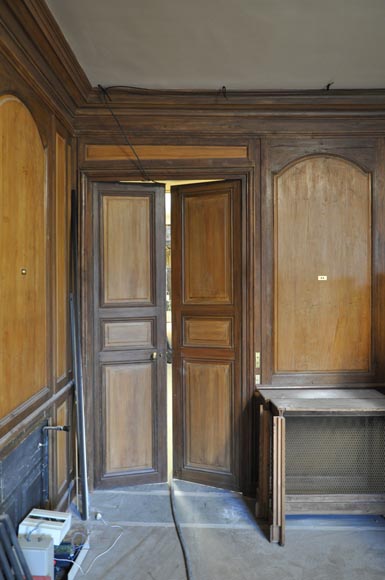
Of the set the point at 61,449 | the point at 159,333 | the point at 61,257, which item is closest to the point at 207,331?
the point at 159,333

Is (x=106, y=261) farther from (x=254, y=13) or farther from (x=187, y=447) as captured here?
(x=254, y=13)

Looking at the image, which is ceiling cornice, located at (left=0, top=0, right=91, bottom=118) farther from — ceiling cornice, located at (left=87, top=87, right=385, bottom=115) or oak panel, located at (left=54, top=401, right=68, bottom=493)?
oak panel, located at (left=54, top=401, right=68, bottom=493)

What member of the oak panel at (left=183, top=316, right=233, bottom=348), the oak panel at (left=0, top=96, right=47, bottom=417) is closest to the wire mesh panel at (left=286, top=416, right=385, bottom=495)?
the oak panel at (left=183, top=316, right=233, bottom=348)

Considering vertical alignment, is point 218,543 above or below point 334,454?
below

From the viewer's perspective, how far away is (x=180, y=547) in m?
2.46

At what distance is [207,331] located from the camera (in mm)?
3240

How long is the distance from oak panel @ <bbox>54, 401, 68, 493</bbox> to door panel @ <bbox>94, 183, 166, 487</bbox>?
1.02ft

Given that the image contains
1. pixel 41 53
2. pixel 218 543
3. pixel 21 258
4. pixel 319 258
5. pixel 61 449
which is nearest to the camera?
pixel 21 258

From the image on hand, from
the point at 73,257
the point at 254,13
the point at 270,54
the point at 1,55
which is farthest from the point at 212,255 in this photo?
the point at 1,55

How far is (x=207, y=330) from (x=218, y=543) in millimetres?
1438

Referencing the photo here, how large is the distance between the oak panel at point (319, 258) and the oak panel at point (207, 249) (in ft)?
1.25

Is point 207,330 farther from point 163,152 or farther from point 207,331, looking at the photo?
Answer: point 163,152

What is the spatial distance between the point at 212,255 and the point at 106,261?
0.82 m

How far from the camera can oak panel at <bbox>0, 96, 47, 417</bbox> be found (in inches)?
76.1
